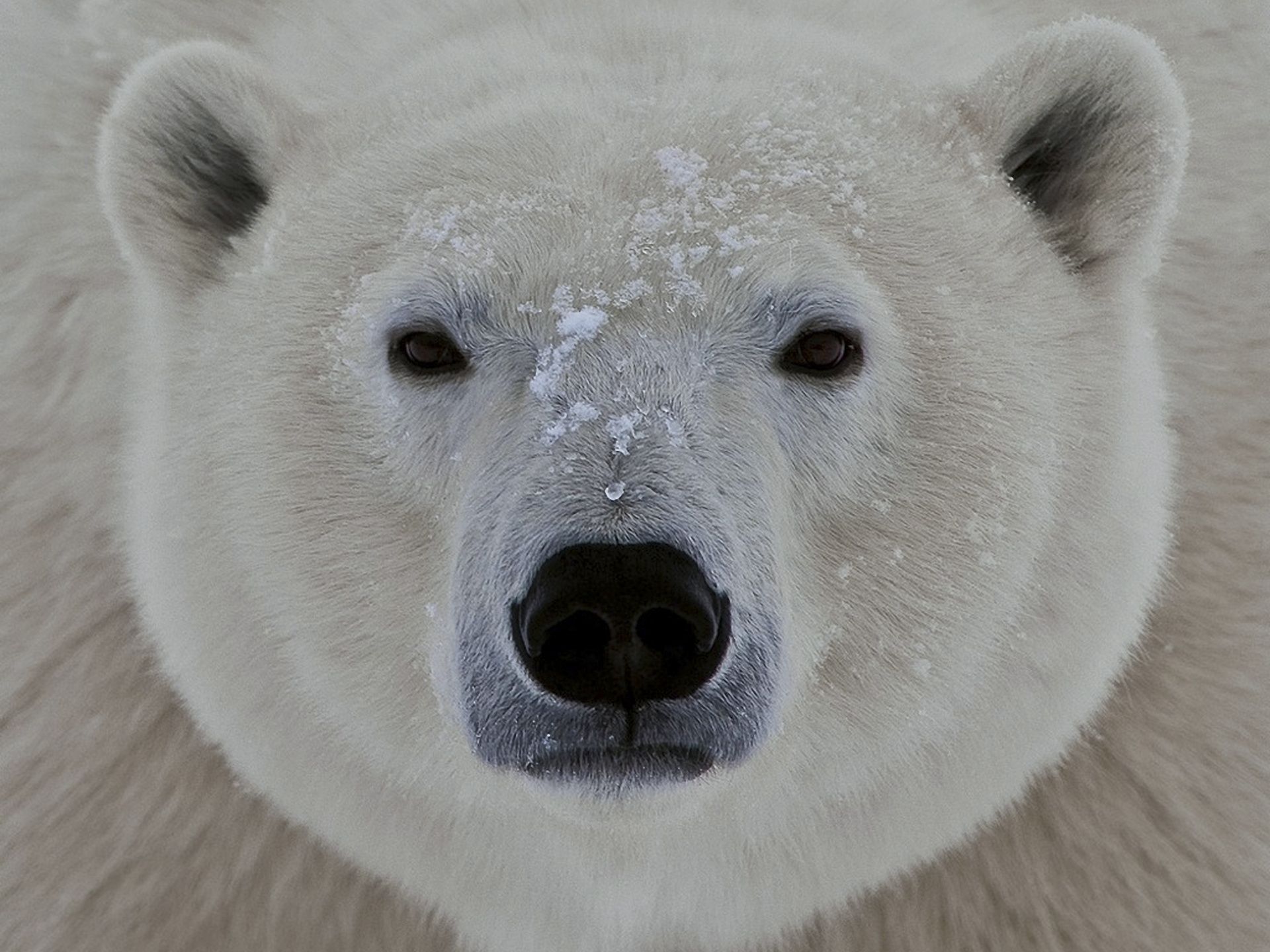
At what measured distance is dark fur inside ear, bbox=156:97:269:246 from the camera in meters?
2.55

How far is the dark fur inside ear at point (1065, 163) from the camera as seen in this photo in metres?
2.49

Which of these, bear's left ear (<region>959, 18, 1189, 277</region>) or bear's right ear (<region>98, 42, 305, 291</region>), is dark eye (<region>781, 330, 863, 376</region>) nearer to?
bear's left ear (<region>959, 18, 1189, 277</region>)

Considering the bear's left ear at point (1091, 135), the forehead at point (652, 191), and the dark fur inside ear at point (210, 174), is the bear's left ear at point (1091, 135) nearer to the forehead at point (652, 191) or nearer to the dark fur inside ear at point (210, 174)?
the forehead at point (652, 191)

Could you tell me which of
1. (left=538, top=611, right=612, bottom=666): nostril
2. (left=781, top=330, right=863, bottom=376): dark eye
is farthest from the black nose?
(left=781, top=330, right=863, bottom=376): dark eye

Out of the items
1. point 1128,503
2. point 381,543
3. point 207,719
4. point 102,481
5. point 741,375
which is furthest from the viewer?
point 102,481

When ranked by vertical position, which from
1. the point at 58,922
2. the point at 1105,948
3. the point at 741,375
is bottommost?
the point at 58,922

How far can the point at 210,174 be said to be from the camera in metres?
2.64

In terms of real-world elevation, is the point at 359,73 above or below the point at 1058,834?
Answer: above

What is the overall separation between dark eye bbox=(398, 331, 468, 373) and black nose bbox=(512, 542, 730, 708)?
479 mm

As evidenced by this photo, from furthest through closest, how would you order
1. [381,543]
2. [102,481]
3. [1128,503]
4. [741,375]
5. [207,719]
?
1. [102,481]
2. [207,719]
3. [1128,503]
4. [381,543]
5. [741,375]

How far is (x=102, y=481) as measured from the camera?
3.03 meters

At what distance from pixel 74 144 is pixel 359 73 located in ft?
2.26

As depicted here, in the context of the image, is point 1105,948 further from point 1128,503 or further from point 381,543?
point 381,543

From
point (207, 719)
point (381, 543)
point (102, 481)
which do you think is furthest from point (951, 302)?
point (102, 481)
